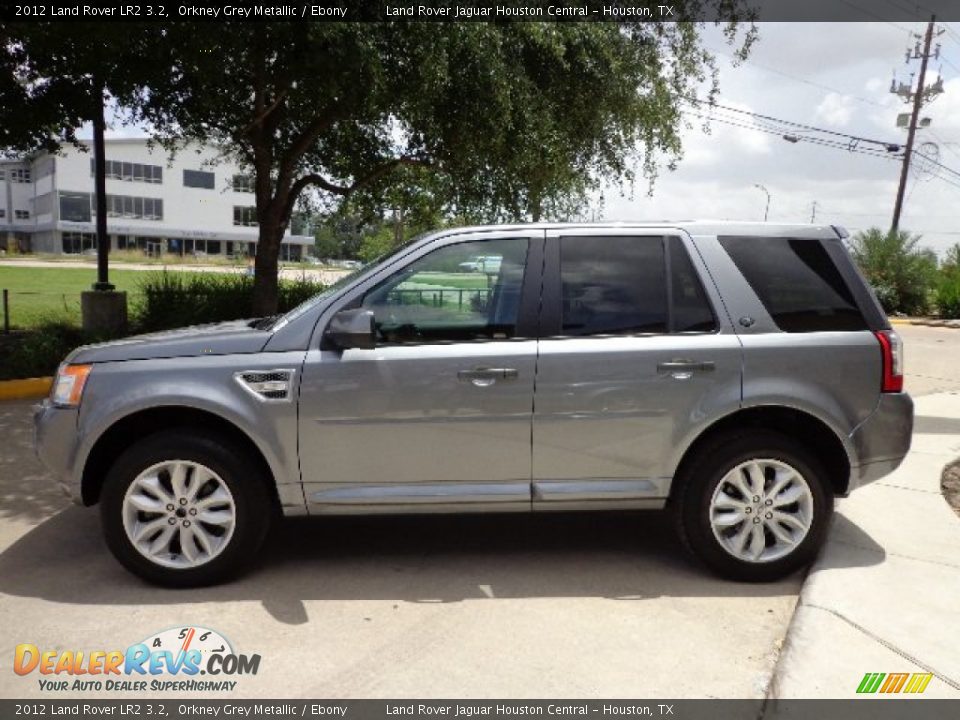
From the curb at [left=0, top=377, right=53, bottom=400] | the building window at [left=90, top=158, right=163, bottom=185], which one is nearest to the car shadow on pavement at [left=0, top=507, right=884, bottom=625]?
the curb at [left=0, top=377, right=53, bottom=400]

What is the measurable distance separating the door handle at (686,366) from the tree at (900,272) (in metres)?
23.3

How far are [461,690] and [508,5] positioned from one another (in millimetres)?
6929

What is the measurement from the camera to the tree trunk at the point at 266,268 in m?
11.7

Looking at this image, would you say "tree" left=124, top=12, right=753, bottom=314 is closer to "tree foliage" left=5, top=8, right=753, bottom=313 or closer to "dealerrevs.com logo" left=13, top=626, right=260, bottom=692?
"tree foliage" left=5, top=8, right=753, bottom=313

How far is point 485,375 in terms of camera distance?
3891 millimetres

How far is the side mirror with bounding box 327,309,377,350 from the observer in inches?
149

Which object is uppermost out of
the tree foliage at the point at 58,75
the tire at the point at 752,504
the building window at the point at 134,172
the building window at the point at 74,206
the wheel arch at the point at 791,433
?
the building window at the point at 134,172

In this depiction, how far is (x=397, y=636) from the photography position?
3.53m

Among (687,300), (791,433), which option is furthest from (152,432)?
(791,433)

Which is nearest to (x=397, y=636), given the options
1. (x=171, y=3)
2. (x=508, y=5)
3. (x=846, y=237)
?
(x=846, y=237)

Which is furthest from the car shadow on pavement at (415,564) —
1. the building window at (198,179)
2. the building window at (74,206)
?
the building window at (198,179)

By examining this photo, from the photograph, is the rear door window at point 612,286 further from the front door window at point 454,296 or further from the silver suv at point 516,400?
the front door window at point 454,296

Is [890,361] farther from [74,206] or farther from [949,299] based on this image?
[74,206]

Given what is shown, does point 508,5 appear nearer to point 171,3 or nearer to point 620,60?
point 620,60
